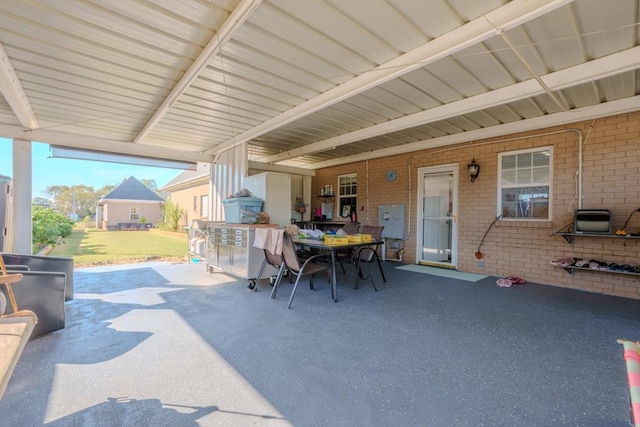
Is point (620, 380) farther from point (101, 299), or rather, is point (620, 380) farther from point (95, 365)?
point (101, 299)

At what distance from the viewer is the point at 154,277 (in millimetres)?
5148

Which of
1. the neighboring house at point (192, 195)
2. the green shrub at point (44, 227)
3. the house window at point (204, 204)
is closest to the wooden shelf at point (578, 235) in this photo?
the neighboring house at point (192, 195)

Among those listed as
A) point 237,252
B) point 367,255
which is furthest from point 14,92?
point 367,255

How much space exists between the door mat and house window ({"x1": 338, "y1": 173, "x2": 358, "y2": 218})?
250 cm

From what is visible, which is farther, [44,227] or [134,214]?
[134,214]

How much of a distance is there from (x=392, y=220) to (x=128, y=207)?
18.5m

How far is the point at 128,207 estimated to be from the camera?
18.5m

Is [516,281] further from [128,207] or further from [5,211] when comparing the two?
[128,207]

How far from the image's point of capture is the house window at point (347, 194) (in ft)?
26.7

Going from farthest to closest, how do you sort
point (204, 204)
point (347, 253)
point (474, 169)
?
point (204, 204) < point (474, 169) < point (347, 253)

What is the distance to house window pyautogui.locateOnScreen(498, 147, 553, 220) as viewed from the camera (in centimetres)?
482

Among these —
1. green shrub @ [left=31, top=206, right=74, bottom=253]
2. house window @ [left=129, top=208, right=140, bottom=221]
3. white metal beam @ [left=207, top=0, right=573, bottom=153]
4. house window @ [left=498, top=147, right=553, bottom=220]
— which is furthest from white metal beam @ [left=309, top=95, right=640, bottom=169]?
house window @ [left=129, top=208, right=140, bottom=221]

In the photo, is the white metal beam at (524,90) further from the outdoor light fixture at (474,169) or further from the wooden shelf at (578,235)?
the wooden shelf at (578,235)

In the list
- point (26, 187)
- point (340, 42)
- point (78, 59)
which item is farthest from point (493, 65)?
point (26, 187)
